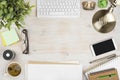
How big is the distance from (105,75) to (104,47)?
13cm

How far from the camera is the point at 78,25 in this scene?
1.22 m

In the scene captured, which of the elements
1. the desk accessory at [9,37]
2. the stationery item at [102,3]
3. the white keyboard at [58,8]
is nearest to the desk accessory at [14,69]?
the desk accessory at [9,37]

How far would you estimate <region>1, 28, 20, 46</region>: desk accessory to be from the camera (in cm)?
123

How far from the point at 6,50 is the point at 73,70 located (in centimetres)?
33

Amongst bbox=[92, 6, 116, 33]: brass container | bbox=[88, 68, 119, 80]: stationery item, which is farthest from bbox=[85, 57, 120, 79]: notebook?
bbox=[92, 6, 116, 33]: brass container

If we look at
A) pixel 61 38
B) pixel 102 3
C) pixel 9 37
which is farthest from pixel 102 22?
pixel 9 37

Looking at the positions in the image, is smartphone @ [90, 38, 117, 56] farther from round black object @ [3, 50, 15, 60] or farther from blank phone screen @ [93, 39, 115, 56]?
round black object @ [3, 50, 15, 60]

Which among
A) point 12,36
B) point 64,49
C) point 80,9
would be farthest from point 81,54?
point 12,36

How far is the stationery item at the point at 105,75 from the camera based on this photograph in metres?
1.21

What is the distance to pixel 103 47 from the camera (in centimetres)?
122

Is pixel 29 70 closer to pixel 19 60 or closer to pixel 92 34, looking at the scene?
pixel 19 60

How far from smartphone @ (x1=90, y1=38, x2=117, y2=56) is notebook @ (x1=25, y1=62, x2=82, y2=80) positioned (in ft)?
0.33

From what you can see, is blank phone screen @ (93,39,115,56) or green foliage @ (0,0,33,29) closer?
green foliage @ (0,0,33,29)

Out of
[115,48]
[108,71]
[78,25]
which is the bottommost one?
A: [108,71]
